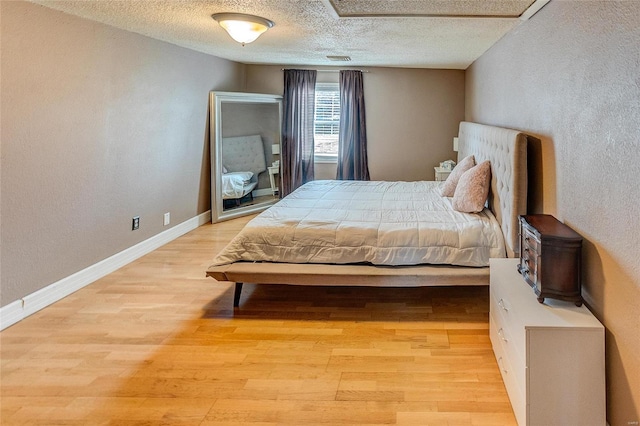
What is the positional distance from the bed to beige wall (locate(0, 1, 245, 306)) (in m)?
0.88

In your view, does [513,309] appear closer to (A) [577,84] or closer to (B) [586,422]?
(B) [586,422]

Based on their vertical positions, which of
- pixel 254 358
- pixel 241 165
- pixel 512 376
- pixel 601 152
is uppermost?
pixel 241 165

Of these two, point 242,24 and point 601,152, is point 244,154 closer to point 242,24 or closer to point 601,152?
point 242,24

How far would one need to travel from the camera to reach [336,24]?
138 inches

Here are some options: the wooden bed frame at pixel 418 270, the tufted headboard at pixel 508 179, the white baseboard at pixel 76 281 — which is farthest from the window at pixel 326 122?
the wooden bed frame at pixel 418 270

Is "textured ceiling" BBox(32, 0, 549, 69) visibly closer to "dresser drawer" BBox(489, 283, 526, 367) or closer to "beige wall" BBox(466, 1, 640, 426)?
"beige wall" BBox(466, 1, 640, 426)

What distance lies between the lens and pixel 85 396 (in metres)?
1.99

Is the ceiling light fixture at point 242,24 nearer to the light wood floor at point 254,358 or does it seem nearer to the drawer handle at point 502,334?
the light wood floor at point 254,358

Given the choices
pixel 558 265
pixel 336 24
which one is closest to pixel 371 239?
pixel 558 265

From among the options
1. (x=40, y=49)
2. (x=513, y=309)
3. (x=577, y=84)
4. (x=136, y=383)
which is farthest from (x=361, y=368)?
(x=40, y=49)

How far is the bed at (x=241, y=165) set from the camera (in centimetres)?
586

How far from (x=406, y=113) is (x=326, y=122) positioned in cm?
122

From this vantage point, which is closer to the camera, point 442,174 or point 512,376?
point 512,376

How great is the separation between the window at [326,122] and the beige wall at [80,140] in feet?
7.10
